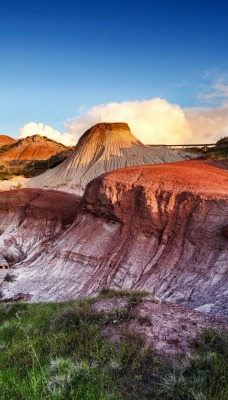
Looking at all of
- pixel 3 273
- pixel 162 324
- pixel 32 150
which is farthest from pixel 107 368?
pixel 32 150

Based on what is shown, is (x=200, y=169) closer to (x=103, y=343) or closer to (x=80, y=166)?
(x=103, y=343)

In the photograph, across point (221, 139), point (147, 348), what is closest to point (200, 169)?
point (147, 348)

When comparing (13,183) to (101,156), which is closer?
(101,156)

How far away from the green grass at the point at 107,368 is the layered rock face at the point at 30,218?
23.0m

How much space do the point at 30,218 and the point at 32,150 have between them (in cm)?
6757

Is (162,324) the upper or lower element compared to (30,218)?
upper

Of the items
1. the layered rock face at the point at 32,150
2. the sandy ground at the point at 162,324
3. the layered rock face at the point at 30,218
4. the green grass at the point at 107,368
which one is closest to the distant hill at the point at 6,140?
the layered rock face at the point at 32,150

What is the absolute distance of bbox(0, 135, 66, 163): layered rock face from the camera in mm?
95625

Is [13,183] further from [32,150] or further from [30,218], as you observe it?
[32,150]

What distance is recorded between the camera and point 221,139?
49.5 metres

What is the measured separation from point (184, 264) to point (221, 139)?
3534 centimetres

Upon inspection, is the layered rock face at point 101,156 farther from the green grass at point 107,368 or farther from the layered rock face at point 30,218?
the green grass at point 107,368

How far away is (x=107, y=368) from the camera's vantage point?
573 centimetres

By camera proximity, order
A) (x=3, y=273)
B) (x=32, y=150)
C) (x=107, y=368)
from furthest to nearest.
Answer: (x=32, y=150) < (x=3, y=273) < (x=107, y=368)
